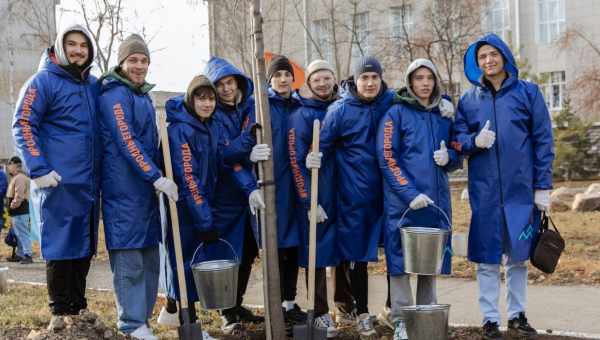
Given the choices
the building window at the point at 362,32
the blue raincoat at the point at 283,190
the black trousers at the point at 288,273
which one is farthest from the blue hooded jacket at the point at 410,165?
the building window at the point at 362,32

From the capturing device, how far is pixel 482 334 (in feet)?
17.0

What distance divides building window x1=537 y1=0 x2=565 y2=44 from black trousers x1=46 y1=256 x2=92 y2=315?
27148mm

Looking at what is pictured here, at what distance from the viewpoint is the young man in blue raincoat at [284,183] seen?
556 centimetres

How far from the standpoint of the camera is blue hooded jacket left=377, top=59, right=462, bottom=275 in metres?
5.03

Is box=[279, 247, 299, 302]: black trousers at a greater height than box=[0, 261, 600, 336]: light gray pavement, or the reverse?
box=[279, 247, 299, 302]: black trousers

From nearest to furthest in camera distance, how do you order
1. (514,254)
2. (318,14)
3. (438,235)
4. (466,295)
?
(438,235) < (514,254) < (466,295) < (318,14)

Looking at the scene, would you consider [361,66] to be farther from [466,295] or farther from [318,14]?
[318,14]

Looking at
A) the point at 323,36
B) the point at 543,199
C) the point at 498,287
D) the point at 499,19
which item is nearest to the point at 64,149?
the point at 498,287

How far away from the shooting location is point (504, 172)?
5113 millimetres

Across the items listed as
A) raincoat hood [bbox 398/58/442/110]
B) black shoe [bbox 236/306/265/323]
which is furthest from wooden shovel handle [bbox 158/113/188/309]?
raincoat hood [bbox 398/58/442/110]

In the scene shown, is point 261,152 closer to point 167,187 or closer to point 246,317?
point 167,187

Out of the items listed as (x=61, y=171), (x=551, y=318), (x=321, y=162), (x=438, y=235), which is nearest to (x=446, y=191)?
(x=438, y=235)

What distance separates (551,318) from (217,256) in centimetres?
286

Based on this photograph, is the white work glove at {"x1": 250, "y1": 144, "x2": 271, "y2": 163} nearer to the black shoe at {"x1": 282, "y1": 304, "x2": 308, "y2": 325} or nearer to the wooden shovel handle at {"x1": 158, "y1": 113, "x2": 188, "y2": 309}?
the wooden shovel handle at {"x1": 158, "y1": 113, "x2": 188, "y2": 309}
